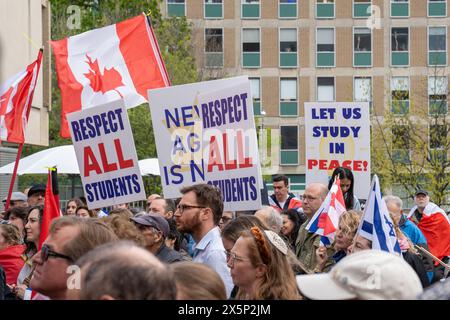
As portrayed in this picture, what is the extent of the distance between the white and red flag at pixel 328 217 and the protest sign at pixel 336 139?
283 cm

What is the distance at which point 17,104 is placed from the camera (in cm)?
1248

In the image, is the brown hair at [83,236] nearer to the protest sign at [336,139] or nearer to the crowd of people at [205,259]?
the crowd of people at [205,259]

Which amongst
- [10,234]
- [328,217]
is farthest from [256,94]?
[10,234]

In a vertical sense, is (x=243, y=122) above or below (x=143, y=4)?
below

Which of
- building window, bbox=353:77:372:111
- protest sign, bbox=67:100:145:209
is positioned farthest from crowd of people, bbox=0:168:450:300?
building window, bbox=353:77:372:111

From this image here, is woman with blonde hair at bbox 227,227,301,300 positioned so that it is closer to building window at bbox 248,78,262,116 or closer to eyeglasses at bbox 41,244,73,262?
eyeglasses at bbox 41,244,73,262

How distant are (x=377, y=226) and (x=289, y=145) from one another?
161 feet

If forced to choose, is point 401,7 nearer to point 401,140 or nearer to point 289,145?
point 289,145

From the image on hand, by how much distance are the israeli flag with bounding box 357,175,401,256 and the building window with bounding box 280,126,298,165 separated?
4831 cm

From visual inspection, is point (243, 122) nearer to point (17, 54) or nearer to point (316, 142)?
point (316, 142)

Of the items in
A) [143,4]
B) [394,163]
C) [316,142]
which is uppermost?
[143,4]

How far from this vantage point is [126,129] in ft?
31.8

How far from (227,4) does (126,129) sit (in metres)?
46.0
